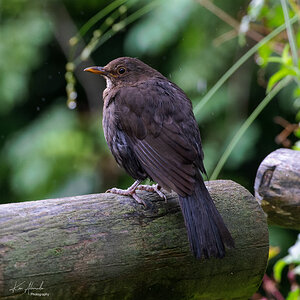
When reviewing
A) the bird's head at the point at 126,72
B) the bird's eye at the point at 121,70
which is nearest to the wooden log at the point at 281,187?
the bird's head at the point at 126,72

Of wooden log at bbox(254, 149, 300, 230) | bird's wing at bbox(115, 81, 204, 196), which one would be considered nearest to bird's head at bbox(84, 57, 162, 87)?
bird's wing at bbox(115, 81, 204, 196)

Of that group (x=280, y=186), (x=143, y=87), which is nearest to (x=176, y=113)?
(x=143, y=87)

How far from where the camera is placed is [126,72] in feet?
10.8

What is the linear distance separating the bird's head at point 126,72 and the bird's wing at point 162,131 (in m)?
0.25

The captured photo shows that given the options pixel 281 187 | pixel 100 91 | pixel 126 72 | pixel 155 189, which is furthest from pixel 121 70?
pixel 100 91

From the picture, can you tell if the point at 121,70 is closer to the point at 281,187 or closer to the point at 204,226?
the point at 281,187

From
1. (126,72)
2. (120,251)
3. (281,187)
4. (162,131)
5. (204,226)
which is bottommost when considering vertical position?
(281,187)

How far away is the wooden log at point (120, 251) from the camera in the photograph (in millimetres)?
1840

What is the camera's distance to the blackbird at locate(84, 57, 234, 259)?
2.18 meters

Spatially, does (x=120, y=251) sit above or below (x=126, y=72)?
below

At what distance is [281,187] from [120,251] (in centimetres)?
90

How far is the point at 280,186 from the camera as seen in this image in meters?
2.58

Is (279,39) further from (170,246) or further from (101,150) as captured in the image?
(170,246)

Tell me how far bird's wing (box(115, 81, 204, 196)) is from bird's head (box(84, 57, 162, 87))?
250 mm
